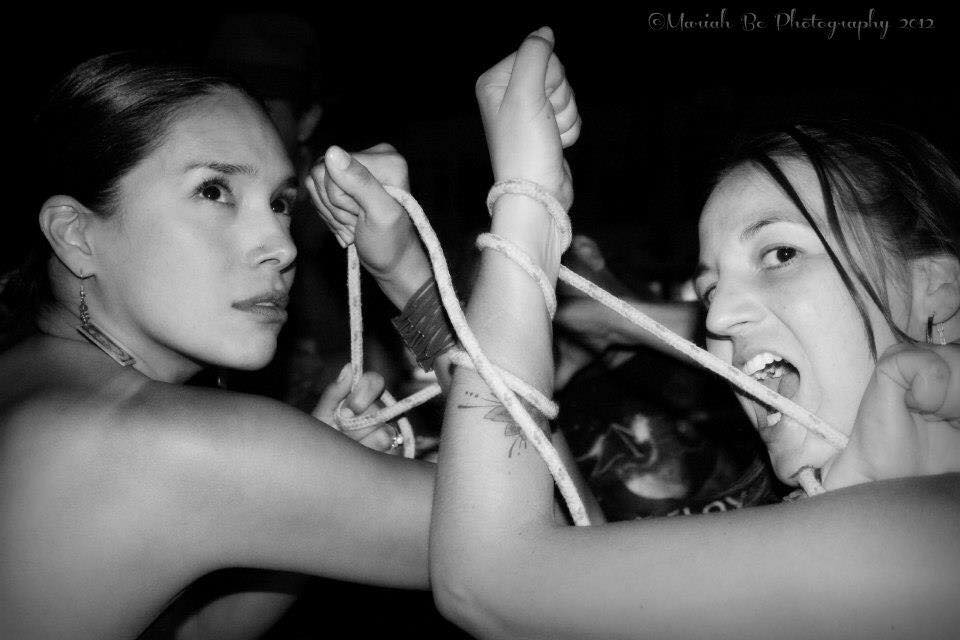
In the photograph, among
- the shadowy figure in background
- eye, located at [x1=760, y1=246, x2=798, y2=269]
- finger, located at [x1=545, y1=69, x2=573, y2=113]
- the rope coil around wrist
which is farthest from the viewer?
the shadowy figure in background

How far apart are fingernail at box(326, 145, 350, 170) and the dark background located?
1496mm

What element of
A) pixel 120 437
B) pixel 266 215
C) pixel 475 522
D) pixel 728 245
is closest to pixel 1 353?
pixel 120 437

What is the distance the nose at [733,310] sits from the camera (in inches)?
38.6

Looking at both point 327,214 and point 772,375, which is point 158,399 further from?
point 772,375

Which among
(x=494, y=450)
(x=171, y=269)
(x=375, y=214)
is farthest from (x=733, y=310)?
(x=171, y=269)

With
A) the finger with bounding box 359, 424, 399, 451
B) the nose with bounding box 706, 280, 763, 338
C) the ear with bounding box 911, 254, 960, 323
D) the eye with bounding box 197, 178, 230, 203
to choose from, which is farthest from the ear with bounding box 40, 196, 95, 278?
the ear with bounding box 911, 254, 960, 323

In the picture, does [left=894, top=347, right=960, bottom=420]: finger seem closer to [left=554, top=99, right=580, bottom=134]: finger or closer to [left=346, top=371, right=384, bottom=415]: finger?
[left=554, top=99, right=580, bottom=134]: finger

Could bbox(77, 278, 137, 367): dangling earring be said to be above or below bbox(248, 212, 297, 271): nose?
below

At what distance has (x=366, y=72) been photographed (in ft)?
8.84

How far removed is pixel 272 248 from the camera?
1185 millimetres

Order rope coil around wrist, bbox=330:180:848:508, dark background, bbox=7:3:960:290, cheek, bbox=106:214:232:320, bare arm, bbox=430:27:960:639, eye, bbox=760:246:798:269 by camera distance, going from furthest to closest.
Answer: dark background, bbox=7:3:960:290 < cheek, bbox=106:214:232:320 < eye, bbox=760:246:798:269 < rope coil around wrist, bbox=330:180:848:508 < bare arm, bbox=430:27:960:639

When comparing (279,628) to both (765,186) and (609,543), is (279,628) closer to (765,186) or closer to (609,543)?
(609,543)

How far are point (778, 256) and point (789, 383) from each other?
219 millimetres

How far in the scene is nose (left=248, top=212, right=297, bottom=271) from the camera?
117cm
